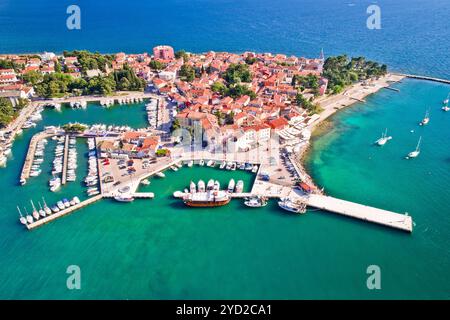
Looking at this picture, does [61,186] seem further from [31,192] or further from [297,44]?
[297,44]

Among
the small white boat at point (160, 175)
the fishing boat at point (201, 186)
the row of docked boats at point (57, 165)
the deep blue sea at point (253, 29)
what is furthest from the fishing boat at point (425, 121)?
the row of docked boats at point (57, 165)

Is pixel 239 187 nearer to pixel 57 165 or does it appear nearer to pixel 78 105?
pixel 57 165

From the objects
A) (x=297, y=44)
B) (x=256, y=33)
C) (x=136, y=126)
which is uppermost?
(x=256, y=33)

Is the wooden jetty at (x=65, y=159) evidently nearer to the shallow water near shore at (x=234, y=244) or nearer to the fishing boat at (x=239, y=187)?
the shallow water near shore at (x=234, y=244)

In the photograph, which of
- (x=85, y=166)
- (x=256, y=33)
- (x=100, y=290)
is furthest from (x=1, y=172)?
(x=256, y=33)

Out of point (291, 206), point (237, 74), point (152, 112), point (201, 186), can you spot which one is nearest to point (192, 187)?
point (201, 186)

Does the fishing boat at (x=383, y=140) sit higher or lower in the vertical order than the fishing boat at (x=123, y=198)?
higher

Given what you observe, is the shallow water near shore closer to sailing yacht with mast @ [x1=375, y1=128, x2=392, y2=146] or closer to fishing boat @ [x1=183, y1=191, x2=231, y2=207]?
fishing boat @ [x1=183, y1=191, x2=231, y2=207]
